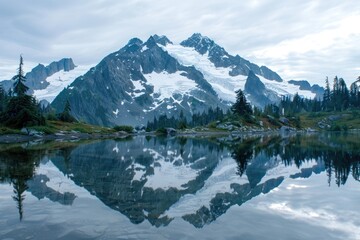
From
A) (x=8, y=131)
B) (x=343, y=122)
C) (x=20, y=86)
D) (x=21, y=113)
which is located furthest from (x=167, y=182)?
(x=343, y=122)

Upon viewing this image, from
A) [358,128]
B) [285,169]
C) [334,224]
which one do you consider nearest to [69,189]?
[334,224]

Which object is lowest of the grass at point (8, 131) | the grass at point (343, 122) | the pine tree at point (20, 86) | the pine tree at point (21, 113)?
the grass at point (343, 122)

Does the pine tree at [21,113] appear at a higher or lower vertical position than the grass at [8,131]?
higher

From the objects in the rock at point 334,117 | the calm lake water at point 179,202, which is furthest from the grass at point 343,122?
the calm lake water at point 179,202

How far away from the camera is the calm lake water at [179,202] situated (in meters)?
14.1

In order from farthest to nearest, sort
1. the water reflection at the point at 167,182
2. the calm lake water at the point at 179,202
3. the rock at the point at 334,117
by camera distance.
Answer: the rock at the point at 334,117
the water reflection at the point at 167,182
the calm lake water at the point at 179,202

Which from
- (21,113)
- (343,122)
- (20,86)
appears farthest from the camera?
(343,122)

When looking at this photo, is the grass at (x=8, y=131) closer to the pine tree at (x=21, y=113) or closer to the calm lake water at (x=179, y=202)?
the pine tree at (x=21, y=113)

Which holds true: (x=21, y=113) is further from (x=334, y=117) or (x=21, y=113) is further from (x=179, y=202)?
(x=334, y=117)

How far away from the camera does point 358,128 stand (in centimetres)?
16912

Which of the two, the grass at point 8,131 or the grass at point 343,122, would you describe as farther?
the grass at point 343,122

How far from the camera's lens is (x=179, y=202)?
1925 cm

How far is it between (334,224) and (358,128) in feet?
567

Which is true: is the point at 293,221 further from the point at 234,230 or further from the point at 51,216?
the point at 51,216
